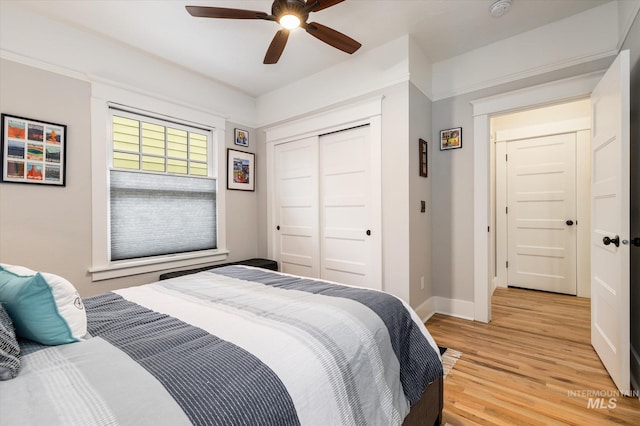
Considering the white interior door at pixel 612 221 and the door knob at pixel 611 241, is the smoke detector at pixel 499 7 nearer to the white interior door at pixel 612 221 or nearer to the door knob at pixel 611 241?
the white interior door at pixel 612 221

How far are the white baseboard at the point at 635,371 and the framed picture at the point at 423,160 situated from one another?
1.96m

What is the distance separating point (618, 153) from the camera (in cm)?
173

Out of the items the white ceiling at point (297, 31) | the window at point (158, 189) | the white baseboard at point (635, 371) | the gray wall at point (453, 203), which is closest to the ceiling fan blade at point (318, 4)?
the white ceiling at point (297, 31)

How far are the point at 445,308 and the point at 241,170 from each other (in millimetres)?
2973

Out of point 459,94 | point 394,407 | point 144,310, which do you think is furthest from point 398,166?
point 144,310

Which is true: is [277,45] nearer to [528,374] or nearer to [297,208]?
[297,208]

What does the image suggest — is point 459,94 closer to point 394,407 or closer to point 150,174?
point 394,407

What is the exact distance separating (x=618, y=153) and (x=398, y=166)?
1.48 metres

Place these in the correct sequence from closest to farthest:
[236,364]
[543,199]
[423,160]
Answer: [236,364] < [423,160] < [543,199]

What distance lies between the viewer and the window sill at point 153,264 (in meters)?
2.59

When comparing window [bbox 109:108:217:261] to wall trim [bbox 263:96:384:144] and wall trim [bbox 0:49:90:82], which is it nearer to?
wall trim [bbox 0:49:90:82]

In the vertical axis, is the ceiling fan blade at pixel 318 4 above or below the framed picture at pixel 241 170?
above

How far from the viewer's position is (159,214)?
9.86 ft

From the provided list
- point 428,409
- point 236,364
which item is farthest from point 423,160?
point 236,364
